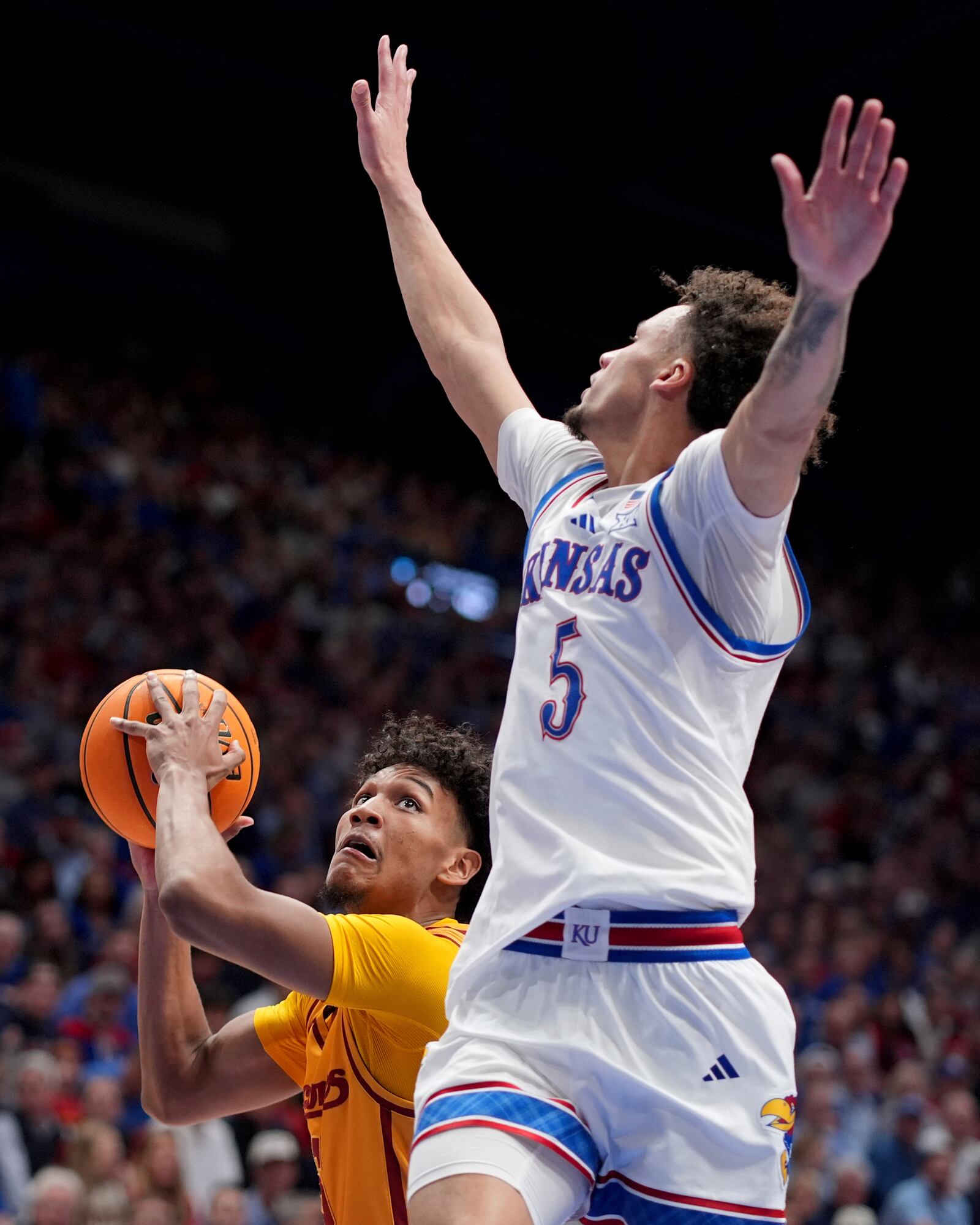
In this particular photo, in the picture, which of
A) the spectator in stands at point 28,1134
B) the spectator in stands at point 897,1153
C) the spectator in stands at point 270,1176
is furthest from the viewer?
the spectator in stands at point 897,1153

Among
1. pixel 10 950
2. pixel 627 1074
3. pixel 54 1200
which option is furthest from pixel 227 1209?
pixel 627 1074

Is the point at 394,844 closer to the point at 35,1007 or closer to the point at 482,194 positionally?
the point at 35,1007

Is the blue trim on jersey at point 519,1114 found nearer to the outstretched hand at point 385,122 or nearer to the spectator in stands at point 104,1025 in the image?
the outstretched hand at point 385,122

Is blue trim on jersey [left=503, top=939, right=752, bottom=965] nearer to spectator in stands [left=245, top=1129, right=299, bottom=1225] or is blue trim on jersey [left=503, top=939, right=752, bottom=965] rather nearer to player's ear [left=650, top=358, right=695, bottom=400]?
player's ear [left=650, top=358, right=695, bottom=400]

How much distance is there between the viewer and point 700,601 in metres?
2.80

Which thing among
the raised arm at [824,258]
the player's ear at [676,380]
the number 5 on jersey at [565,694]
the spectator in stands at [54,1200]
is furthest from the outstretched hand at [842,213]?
the spectator in stands at [54,1200]

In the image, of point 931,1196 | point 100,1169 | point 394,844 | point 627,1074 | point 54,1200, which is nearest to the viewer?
point 627,1074

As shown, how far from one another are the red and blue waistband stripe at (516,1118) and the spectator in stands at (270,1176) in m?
5.60

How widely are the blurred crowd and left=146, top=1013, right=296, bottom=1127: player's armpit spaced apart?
378cm

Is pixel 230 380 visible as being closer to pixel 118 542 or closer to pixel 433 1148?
pixel 118 542

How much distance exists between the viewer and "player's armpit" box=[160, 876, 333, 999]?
2.75 m

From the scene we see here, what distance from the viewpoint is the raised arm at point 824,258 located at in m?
2.47

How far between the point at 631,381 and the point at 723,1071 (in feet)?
4.52

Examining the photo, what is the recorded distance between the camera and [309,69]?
45.5 ft
